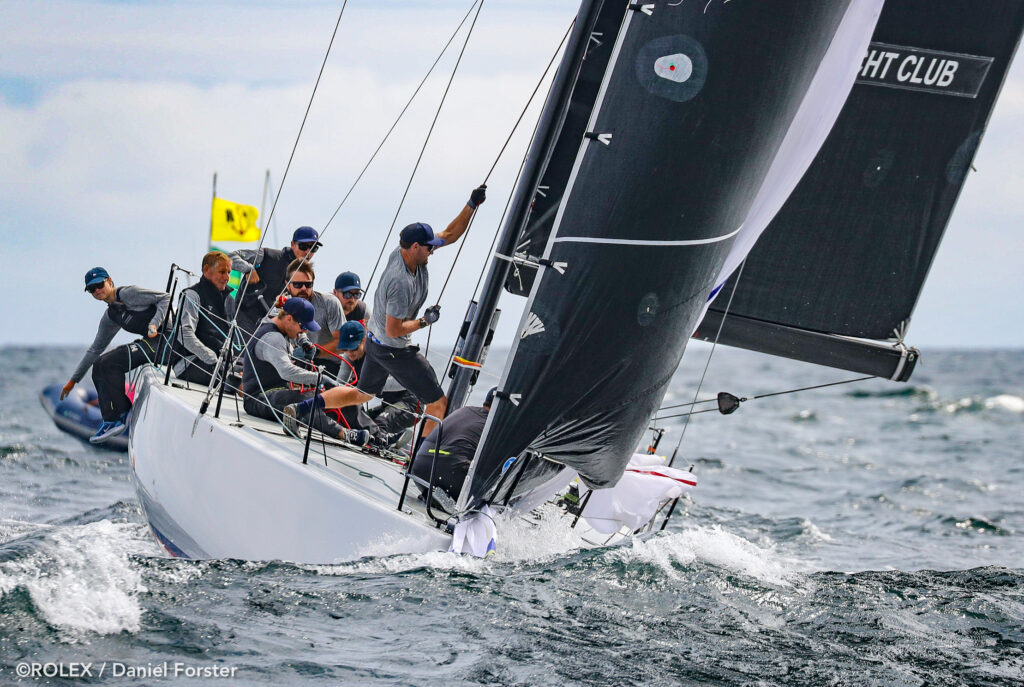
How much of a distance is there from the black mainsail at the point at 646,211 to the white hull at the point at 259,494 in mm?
488

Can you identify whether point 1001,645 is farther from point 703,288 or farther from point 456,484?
point 456,484

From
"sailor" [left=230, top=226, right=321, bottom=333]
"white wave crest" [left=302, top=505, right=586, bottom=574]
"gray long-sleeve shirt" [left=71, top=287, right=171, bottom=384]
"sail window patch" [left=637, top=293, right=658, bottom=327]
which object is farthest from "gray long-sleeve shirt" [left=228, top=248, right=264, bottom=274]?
"sail window patch" [left=637, top=293, right=658, bottom=327]

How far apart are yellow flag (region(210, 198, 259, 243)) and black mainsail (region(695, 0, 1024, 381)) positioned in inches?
172

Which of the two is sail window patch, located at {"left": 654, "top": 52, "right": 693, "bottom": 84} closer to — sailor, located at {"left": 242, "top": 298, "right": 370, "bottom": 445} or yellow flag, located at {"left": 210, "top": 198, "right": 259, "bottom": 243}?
sailor, located at {"left": 242, "top": 298, "right": 370, "bottom": 445}

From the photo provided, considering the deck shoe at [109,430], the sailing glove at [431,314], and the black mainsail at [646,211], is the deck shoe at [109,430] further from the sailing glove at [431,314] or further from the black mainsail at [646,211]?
the black mainsail at [646,211]

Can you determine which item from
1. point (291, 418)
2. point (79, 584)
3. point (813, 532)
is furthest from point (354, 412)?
point (813, 532)

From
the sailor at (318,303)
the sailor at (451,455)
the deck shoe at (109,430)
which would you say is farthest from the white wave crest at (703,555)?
the deck shoe at (109,430)

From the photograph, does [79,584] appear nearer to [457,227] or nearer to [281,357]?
[281,357]

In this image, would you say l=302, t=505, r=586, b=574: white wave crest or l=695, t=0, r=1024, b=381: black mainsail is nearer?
l=302, t=505, r=586, b=574: white wave crest

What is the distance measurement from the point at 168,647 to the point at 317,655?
1.75 ft

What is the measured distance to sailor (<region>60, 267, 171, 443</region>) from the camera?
6609mm

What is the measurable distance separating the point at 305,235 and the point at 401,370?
199 centimetres

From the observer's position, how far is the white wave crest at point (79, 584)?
392 cm

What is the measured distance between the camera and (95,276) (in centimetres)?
655
